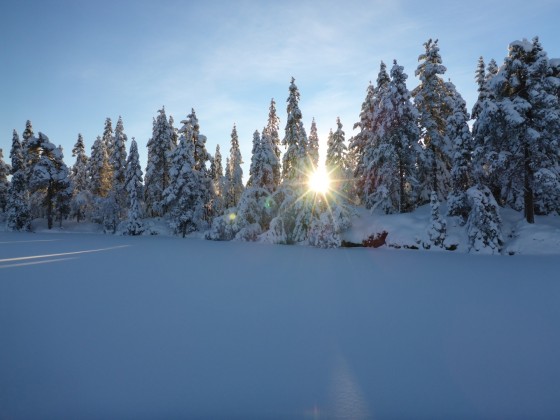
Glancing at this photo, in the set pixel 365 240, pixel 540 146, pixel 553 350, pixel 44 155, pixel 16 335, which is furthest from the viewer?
pixel 44 155

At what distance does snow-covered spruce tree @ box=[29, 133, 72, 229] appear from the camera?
43.2 metres

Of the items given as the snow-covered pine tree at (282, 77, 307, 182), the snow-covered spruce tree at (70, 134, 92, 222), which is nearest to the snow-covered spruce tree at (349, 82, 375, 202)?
the snow-covered pine tree at (282, 77, 307, 182)

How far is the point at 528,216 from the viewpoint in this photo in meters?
21.8

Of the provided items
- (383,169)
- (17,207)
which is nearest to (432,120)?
(383,169)

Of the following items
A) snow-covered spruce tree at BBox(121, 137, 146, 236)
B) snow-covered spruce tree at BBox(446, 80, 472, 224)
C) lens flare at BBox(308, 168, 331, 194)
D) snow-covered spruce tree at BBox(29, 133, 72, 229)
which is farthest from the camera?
snow-covered spruce tree at BBox(29, 133, 72, 229)

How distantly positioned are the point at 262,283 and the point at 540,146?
71.3 ft

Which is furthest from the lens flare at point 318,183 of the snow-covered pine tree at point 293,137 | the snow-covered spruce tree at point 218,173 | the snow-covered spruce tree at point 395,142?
the snow-covered spruce tree at point 218,173

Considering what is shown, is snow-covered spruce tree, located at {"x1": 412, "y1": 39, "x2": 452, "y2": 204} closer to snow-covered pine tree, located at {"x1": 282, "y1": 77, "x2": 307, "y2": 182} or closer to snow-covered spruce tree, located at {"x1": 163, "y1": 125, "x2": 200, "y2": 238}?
snow-covered pine tree, located at {"x1": 282, "y1": 77, "x2": 307, "y2": 182}

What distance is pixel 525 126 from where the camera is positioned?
2119 cm

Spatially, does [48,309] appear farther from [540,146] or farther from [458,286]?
[540,146]

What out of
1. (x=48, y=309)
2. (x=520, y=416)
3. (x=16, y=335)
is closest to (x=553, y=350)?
(x=520, y=416)

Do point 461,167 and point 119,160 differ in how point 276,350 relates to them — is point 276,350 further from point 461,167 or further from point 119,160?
point 119,160

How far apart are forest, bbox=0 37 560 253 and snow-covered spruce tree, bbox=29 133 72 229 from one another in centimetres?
14

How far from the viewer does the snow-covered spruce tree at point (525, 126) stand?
67.9ft
